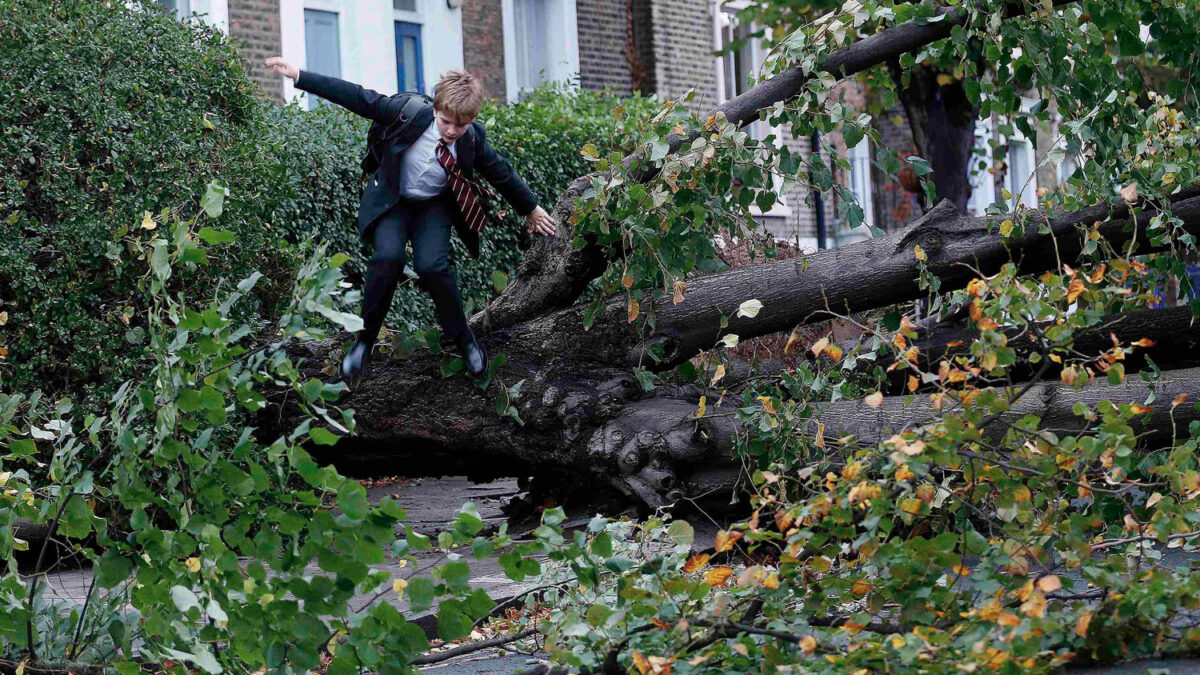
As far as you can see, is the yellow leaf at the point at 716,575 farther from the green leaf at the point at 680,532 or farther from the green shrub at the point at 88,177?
the green shrub at the point at 88,177

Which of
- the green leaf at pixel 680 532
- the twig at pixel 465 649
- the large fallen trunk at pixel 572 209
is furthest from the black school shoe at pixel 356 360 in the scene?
the green leaf at pixel 680 532

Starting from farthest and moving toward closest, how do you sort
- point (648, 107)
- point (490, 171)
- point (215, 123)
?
point (648, 107) → point (215, 123) → point (490, 171)

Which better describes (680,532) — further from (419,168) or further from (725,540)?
(419,168)

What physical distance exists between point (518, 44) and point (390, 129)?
385 inches

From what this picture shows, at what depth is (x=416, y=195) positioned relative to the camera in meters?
5.77

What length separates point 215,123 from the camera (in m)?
6.47

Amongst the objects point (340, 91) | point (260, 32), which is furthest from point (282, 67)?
point (260, 32)

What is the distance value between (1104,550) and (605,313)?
2.46 metres

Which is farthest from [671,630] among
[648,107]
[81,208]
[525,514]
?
[648,107]

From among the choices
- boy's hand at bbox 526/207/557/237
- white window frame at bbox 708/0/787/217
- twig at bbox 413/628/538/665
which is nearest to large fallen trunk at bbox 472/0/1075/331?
boy's hand at bbox 526/207/557/237

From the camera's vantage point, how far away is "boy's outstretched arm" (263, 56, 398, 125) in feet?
18.1

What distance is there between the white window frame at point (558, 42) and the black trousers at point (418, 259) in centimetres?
910

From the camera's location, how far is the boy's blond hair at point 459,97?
5.57m

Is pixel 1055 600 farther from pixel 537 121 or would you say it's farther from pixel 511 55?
pixel 511 55
